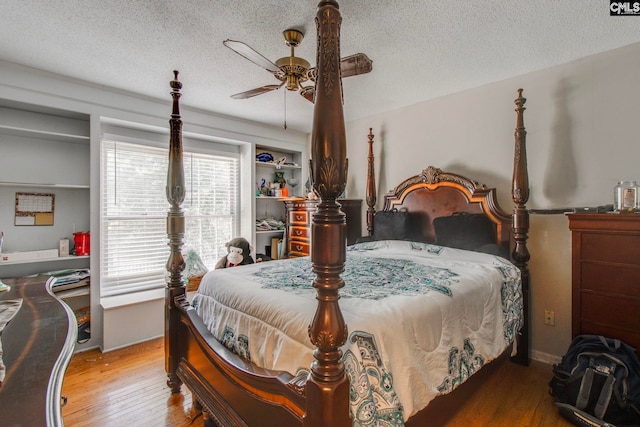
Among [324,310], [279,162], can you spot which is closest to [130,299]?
[279,162]

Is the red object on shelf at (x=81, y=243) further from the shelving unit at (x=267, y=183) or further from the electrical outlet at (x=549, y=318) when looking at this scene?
the electrical outlet at (x=549, y=318)

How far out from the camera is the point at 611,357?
1.74 m

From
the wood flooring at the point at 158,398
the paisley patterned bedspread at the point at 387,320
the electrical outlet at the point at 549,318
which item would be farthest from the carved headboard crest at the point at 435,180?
the wood flooring at the point at 158,398

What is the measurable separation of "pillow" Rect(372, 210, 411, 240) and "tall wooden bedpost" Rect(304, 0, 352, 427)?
2.34 m

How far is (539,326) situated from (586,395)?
864 millimetres

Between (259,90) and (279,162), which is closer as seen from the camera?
(259,90)

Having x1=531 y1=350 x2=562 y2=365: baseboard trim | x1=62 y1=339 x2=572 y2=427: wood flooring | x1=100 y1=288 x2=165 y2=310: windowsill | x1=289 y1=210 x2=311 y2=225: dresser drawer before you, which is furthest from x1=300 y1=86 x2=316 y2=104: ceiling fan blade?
x1=531 y1=350 x2=562 y2=365: baseboard trim

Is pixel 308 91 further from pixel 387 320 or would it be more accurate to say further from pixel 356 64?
pixel 387 320

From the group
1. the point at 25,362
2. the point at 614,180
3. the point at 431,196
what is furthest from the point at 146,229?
the point at 614,180

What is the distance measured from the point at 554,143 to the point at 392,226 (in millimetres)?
1531

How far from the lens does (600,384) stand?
5.70ft

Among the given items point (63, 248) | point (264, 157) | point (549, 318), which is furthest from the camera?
point (264, 157)

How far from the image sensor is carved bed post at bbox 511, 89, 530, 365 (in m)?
2.38

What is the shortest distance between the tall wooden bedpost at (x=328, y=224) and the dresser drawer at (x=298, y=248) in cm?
274
